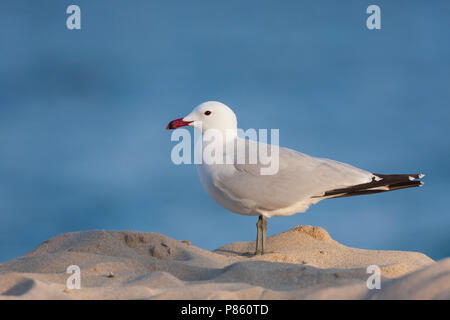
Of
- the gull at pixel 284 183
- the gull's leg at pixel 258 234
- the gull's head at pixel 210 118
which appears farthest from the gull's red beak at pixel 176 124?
the gull's leg at pixel 258 234

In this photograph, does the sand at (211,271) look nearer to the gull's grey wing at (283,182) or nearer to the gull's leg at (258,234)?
the gull's leg at (258,234)

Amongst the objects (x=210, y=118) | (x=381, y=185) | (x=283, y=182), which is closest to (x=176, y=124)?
(x=210, y=118)

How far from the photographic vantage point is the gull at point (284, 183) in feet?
20.2

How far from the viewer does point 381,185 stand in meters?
6.40

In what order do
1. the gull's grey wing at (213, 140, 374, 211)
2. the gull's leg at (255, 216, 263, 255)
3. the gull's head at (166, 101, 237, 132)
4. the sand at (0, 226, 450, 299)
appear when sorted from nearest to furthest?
the sand at (0, 226, 450, 299) < the gull's grey wing at (213, 140, 374, 211) < the gull's leg at (255, 216, 263, 255) < the gull's head at (166, 101, 237, 132)

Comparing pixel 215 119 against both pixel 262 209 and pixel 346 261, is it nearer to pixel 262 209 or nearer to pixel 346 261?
pixel 262 209

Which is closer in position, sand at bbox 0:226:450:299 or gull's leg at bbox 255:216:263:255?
sand at bbox 0:226:450:299

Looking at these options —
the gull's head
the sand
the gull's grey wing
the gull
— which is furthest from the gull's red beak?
the sand

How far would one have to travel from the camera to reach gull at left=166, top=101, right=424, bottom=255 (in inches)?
243

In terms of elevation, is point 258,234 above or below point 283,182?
below

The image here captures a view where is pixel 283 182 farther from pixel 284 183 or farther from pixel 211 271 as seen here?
pixel 211 271

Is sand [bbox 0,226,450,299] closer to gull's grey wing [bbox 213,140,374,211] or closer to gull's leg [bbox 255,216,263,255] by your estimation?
gull's leg [bbox 255,216,263,255]

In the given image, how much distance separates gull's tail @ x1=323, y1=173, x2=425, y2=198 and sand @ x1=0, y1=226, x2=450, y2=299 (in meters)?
0.73

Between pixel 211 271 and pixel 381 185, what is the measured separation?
8.73 feet
